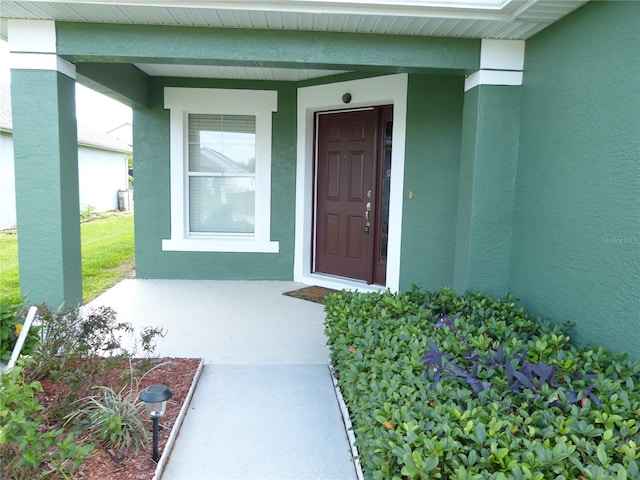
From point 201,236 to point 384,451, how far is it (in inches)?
199

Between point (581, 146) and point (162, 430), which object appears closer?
point (162, 430)

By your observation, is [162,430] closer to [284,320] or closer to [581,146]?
[284,320]

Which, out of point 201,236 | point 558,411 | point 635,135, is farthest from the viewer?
point 201,236

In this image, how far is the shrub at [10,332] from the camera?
2.77 meters

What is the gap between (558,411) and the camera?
6.48 feet

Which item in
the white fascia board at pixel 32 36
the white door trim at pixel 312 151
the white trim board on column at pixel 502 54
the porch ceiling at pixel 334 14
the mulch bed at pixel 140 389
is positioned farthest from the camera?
the white door trim at pixel 312 151

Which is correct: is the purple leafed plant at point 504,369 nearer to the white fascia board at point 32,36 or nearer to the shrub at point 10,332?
the shrub at point 10,332

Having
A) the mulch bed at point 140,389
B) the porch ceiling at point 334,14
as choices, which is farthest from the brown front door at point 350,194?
the mulch bed at point 140,389

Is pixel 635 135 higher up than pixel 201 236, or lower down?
higher up

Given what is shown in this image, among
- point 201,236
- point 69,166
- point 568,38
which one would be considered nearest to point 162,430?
point 69,166

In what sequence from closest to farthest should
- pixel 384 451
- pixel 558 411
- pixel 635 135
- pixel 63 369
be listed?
pixel 384 451 → pixel 558 411 → pixel 635 135 → pixel 63 369

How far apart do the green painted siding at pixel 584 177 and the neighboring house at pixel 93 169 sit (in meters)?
12.5

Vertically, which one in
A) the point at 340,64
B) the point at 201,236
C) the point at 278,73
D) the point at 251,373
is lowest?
the point at 251,373

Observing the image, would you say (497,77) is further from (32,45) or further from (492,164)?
(32,45)
